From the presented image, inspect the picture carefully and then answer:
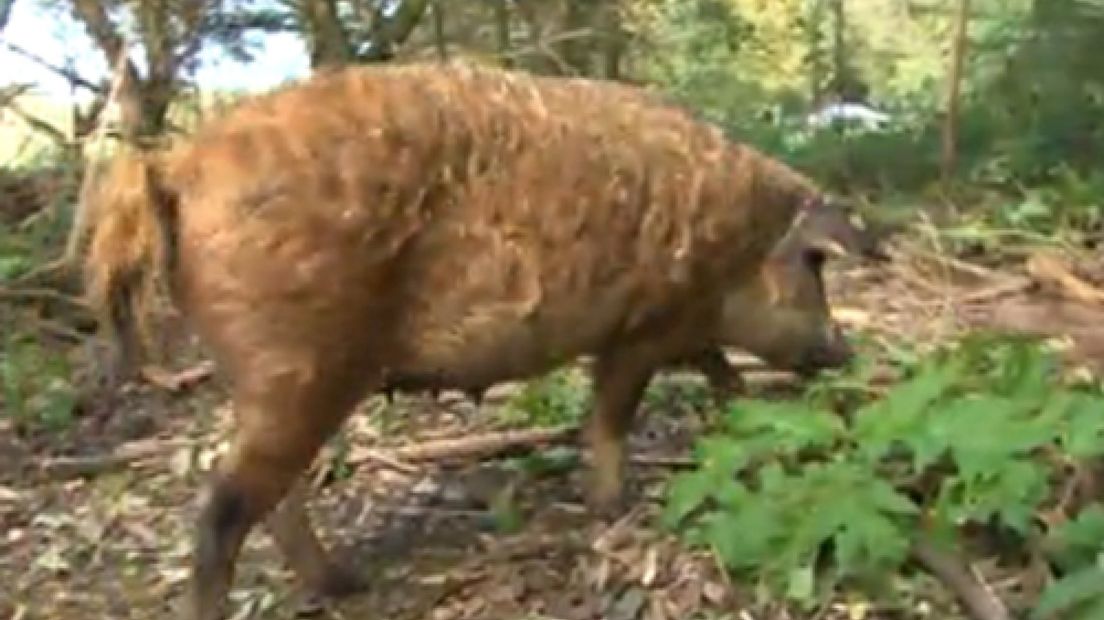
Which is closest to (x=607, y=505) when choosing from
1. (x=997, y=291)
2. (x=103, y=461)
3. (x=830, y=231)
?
(x=830, y=231)

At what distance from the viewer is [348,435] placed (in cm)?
653

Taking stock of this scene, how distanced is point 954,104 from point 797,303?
2888 mm

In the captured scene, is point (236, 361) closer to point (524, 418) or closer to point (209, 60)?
point (524, 418)

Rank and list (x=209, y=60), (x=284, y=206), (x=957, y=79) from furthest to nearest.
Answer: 1. (x=209, y=60)
2. (x=957, y=79)
3. (x=284, y=206)

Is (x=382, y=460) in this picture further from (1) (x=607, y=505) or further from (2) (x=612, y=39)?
(2) (x=612, y=39)

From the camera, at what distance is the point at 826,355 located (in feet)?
20.1

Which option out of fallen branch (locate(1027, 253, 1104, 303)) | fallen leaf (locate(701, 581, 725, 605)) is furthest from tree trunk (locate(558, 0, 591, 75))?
fallen leaf (locate(701, 581, 725, 605))

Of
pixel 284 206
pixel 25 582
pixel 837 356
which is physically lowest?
pixel 25 582

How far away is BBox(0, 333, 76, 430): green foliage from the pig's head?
236 cm

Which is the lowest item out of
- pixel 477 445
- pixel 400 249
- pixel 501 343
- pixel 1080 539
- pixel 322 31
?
pixel 477 445

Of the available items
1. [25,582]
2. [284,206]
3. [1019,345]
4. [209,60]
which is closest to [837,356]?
[1019,345]

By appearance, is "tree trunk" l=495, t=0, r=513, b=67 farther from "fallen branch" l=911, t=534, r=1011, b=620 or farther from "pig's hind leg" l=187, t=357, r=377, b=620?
"fallen branch" l=911, t=534, r=1011, b=620

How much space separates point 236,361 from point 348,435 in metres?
1.51

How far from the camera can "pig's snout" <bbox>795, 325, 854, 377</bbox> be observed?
6.11 m
